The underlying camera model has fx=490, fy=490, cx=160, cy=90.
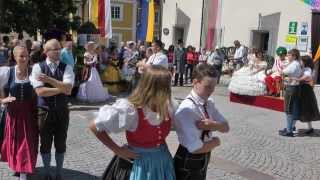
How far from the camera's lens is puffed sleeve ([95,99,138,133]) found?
10.3ft

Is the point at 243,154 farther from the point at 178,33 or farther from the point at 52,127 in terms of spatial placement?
the point at 178,33

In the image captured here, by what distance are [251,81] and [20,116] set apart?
28.3ft

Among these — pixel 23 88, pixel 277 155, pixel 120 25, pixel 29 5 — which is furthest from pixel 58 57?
pixel 120 25

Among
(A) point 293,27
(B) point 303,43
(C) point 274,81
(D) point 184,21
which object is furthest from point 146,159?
(D) point 184,21

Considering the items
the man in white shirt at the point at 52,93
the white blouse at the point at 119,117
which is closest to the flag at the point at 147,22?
the man in white shirt at the point at 52,93

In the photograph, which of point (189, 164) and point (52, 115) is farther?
point (52, 115)

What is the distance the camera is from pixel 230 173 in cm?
643

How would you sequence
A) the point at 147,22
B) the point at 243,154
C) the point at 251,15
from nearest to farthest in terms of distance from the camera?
1. the point at 243,154
2. the point at 147,22
3. the point at 251,15

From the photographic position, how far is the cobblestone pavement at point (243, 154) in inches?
250

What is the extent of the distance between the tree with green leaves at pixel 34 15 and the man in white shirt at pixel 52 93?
48.5 ft

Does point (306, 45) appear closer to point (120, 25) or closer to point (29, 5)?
point (29, 5)

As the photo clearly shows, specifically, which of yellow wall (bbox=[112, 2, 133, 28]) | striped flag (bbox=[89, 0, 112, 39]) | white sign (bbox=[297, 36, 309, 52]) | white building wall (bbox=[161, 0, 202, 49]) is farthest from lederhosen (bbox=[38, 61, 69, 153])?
yellow wall (bbox=[112, 2, 133, 28])

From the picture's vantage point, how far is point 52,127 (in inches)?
209

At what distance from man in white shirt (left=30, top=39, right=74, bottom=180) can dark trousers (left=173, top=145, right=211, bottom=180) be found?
6.51ft
